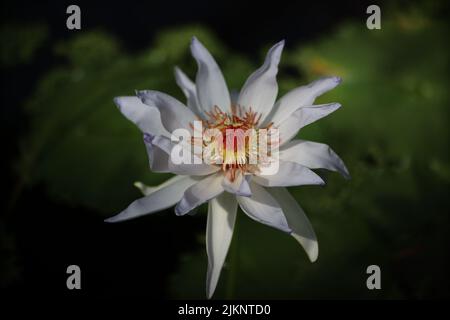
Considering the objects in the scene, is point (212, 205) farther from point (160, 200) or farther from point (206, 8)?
point (206, 8)

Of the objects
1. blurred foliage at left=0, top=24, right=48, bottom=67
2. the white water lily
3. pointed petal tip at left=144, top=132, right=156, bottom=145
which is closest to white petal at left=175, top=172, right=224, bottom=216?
the white water lily

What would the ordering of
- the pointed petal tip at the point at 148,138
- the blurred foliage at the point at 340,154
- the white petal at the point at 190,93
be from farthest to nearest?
the blurred foliage at the point at 340,154, the white petal at the point at 190,93, the pointed petal tip at the point at 148,138

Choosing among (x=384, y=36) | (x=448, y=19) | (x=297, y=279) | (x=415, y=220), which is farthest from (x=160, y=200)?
(x=448, y=19)

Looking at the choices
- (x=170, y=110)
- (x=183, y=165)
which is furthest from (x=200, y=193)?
(x=170, y=110)

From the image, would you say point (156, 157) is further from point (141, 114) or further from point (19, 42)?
point (19, 42)

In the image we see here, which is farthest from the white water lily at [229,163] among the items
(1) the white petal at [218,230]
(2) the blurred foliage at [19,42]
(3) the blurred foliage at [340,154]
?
(2) the blurred foliage at [19,42]

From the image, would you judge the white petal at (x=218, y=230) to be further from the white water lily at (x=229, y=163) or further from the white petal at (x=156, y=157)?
the white petal at (x=156, y=157)

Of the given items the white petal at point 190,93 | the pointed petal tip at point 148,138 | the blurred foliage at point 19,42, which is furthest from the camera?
the blurred foliage at point 19,42

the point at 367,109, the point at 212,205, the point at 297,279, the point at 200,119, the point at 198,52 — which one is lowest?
the point at 297,279
